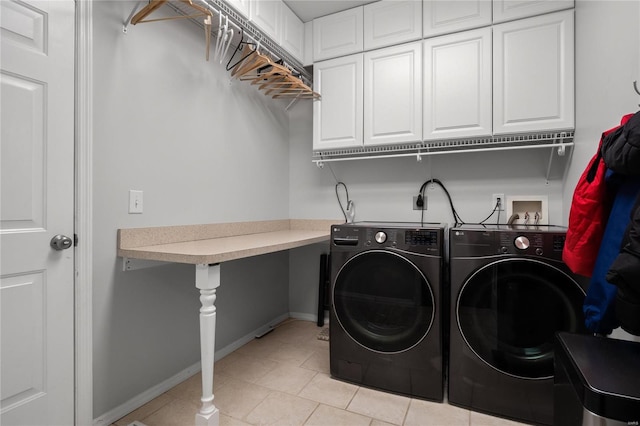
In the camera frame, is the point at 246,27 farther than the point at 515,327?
Yes

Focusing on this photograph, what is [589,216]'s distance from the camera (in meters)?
1.07

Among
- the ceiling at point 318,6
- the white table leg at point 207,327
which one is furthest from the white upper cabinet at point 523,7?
the white table leg at point 207,327

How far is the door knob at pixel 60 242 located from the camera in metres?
1.28

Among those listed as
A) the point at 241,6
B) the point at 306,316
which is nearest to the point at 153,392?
the point at 306,316

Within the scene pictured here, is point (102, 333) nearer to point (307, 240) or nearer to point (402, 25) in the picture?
point (307, 240)

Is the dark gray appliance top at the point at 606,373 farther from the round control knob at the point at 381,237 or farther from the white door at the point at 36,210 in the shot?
the white door at the point at 36,210

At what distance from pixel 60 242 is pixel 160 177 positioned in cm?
57

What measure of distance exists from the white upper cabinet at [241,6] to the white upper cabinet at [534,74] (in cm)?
159

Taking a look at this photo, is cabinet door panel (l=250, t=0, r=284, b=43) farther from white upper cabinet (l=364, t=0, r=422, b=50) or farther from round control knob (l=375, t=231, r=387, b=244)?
round control knob (l=375, t=231, r=387, b=244)

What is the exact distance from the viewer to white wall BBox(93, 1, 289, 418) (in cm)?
145

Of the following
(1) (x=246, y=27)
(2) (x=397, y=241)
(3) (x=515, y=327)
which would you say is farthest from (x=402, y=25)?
(3) (x=515, y=327)

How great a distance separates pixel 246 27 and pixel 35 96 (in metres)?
1.26

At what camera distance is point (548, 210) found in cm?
210

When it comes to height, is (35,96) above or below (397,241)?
above
